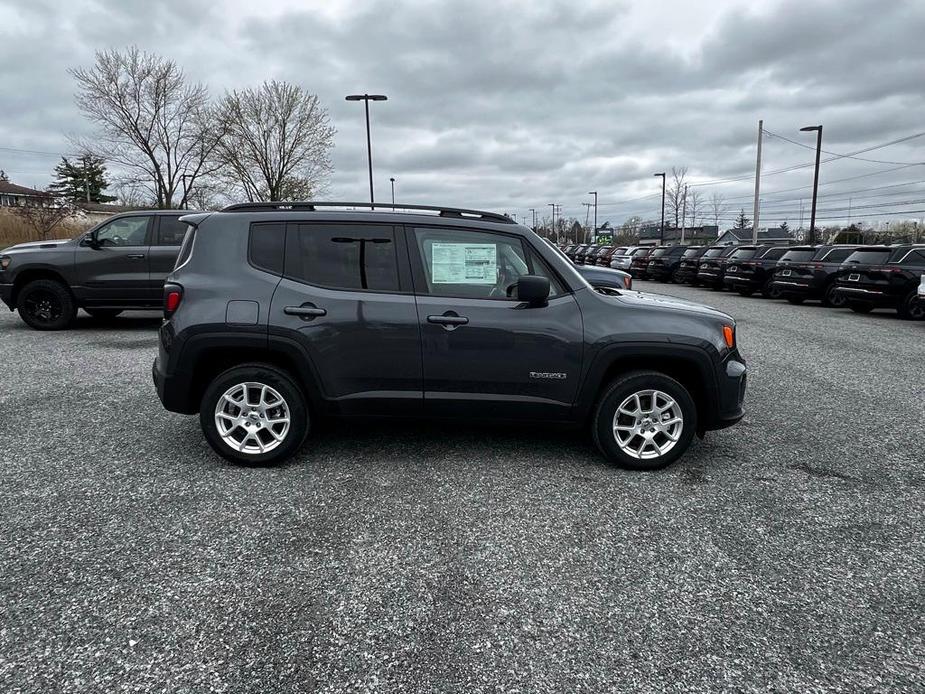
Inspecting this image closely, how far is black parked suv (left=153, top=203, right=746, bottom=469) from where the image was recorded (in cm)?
413

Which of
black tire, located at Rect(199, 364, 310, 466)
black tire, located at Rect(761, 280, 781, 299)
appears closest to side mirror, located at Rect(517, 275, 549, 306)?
black tire, located at Rect(199, 364, 310, 466)

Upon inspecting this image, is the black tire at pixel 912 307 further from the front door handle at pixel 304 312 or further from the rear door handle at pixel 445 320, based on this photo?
the front door handle at pixel 304 312

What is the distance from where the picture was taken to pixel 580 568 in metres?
3.03

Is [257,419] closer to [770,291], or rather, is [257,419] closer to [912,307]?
[912,307]

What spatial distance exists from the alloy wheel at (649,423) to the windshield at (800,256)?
1538 cm

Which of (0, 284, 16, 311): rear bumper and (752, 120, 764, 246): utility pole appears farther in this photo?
(752, 120, 764, 246): utility pole

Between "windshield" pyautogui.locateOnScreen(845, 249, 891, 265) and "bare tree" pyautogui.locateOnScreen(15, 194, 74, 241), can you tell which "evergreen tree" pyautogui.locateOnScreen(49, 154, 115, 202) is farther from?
"windshield" pyautogui.locateOnScreen(845, 249, 891, 265)

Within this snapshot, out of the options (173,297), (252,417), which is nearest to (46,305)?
(173,297)

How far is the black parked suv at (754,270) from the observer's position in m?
19.1

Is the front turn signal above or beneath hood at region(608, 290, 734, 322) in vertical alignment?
beneath

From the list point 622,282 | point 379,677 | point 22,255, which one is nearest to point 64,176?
point 22,255

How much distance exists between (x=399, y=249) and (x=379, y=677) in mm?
2739

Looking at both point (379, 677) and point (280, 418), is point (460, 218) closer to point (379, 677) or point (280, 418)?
point (280, 418)

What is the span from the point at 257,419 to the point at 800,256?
1734 cm
